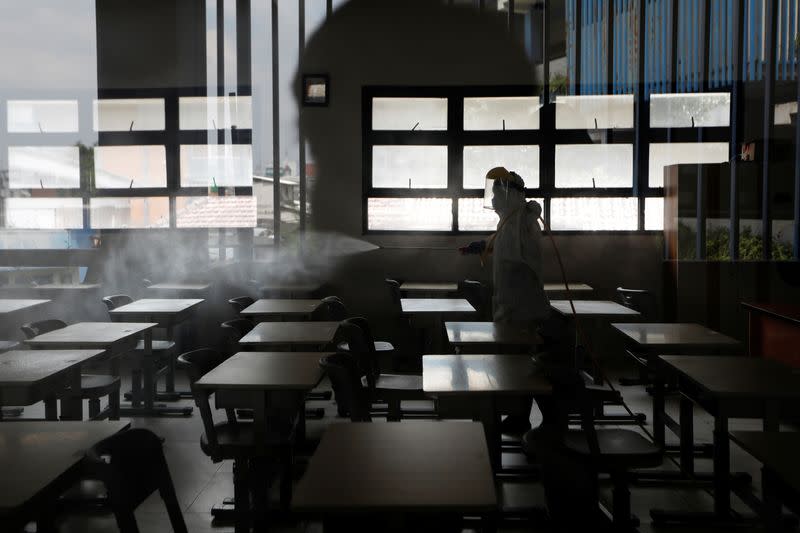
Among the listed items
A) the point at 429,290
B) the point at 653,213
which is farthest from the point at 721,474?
the point at 653,213

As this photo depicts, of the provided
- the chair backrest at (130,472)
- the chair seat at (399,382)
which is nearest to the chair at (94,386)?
the chair seat at (399,382)

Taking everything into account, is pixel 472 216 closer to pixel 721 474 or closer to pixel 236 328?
pixel 236 328

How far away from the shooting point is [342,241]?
6.79 meters

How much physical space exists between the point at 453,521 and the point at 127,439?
0.91 m

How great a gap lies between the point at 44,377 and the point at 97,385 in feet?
3.37

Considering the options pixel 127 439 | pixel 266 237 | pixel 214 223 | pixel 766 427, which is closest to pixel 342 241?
pixel 266 237

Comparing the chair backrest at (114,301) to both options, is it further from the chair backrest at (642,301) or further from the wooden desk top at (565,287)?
the chair backrest at (642,301)

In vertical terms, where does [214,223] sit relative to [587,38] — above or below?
below

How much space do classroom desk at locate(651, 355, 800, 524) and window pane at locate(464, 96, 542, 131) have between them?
12.9ft

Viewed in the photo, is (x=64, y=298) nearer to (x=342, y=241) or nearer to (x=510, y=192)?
(x=342, y=241)

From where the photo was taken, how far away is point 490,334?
3740 millimetres

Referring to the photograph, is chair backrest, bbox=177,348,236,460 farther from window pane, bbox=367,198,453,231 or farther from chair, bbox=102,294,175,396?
window pane, bbox=367,198,453,231

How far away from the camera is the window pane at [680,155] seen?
6.56 metres

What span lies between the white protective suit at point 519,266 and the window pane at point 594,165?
2666 mm
